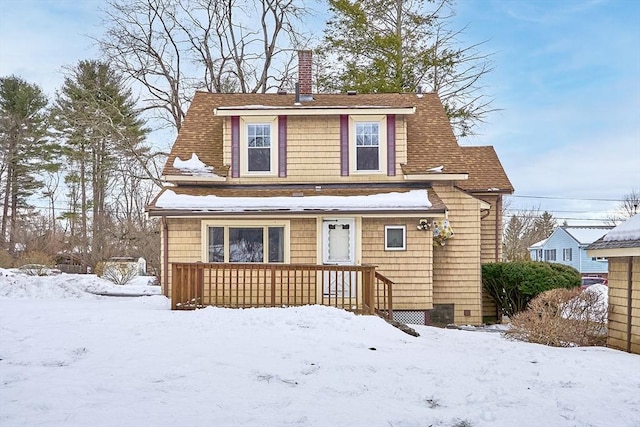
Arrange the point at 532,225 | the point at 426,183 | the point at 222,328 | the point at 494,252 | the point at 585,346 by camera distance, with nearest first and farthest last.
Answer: the point at 222,328, the point at 585,346, the point at 426,183, the point at 494,252, the point at 532,225

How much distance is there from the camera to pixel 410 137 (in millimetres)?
15422

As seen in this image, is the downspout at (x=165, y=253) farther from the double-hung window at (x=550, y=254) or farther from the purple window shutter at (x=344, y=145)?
the double-hung window at (x=550, y=254)

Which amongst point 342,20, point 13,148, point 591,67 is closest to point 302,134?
point 591,67

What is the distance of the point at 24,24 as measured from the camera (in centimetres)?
1506

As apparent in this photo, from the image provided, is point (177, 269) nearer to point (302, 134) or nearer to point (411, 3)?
point (302, 134)

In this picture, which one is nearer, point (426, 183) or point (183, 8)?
point (426, 183)

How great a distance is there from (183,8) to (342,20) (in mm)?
6795

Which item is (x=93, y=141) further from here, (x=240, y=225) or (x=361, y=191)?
(x=361, y=191)

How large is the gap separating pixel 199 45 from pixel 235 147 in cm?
1172

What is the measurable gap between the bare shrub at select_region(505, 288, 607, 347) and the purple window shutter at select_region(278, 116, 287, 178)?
264 inches

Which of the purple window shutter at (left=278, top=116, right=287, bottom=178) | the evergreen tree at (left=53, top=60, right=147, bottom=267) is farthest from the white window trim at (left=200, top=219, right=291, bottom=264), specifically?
the evergreen tree at (left=53, top=60, right=147, bottom=267)

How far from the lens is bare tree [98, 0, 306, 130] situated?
22.8m

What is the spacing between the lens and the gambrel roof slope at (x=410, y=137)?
14.5 m

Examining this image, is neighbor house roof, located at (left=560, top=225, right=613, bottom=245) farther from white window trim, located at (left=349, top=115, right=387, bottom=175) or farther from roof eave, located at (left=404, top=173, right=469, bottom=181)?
white window trim, located at (left=349, top=115, right=387, bottom=175)
